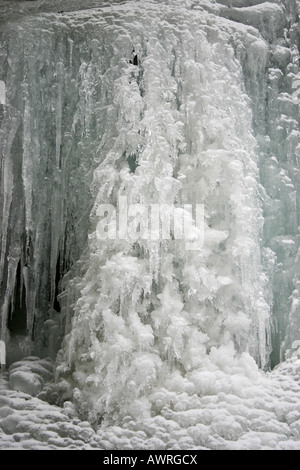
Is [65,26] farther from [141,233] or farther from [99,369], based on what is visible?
[99,369]

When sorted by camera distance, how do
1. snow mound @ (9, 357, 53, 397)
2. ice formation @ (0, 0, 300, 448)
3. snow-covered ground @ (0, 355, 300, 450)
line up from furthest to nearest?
snow mound @ (9, 357, 53, 397), ice formation @ (0, 0, 300, 448), snow-covered ground @ (0, 355, 300, 450)

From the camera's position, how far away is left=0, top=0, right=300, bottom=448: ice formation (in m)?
4.16

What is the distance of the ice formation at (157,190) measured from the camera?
13.7ft

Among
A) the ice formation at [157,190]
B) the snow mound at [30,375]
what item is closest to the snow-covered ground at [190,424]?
the ice formation at [157,190]

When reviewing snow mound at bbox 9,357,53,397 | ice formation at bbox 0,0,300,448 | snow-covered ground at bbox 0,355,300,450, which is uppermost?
ice formation at bbox 0,0,300,448

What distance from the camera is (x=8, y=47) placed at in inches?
196

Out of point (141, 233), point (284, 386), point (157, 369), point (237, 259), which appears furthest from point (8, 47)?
point (284, 386)

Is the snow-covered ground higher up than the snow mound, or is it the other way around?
the snow mound

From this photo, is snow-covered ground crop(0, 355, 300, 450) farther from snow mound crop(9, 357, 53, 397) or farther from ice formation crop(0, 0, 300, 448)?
snow mound crop(9, 357, 53, 397)

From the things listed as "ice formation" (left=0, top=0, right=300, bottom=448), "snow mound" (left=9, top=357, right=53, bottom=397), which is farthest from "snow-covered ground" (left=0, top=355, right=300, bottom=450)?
"snow mound" (left=9, top=357, right=53, bottom=397)

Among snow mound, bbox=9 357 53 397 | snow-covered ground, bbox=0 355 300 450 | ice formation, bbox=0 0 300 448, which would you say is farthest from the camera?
snow mound, bbox=9 357 53 397

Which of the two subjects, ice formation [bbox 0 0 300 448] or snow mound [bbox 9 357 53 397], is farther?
snow mound [bbox 9 357 53 397]

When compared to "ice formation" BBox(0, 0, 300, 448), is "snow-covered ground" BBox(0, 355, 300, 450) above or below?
below

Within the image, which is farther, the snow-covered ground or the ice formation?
the ice formation
